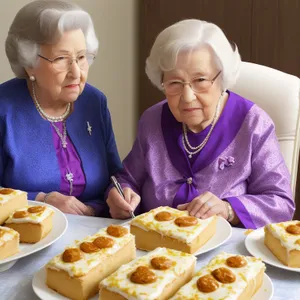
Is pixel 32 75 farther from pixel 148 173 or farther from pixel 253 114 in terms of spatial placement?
pixel 253 114

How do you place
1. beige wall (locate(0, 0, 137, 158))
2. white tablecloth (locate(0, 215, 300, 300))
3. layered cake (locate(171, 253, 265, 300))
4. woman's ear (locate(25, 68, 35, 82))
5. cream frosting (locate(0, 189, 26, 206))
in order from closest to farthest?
layered cake (locate(171, 253, 265, 300)) < white tablecloth (locate(0, 215, 300, 300)) < cream frosting (locate(0, 189, 26, 206)) < woman's ear (locate(25, 68, 35, 82)) < beige wall (locate(0, 0, 137, 158))

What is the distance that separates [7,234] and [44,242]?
11cm

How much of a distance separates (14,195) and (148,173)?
54 cm

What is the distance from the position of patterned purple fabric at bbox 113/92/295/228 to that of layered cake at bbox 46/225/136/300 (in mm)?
576

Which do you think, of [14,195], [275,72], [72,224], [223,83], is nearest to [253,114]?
[223,83]

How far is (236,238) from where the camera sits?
139 cm

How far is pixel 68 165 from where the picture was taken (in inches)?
75.3

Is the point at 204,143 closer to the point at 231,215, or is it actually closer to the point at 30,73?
the point at 231,215

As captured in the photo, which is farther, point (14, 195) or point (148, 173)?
point (148, 173)

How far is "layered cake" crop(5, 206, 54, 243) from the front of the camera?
1.34 metres

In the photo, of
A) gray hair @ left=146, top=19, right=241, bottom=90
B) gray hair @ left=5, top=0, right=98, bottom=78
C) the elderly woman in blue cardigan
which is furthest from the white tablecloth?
gray hair @ left=5, top=0, right=98, bottom=78

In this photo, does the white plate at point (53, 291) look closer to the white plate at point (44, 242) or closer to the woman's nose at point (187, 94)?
the white plate at point (44, 242)

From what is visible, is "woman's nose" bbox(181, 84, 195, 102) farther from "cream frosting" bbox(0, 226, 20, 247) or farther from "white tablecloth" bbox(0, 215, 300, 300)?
"cream frosting" bbox(0, 226, 20, 247)

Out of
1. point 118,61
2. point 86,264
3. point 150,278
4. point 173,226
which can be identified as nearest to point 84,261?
point 86,264
